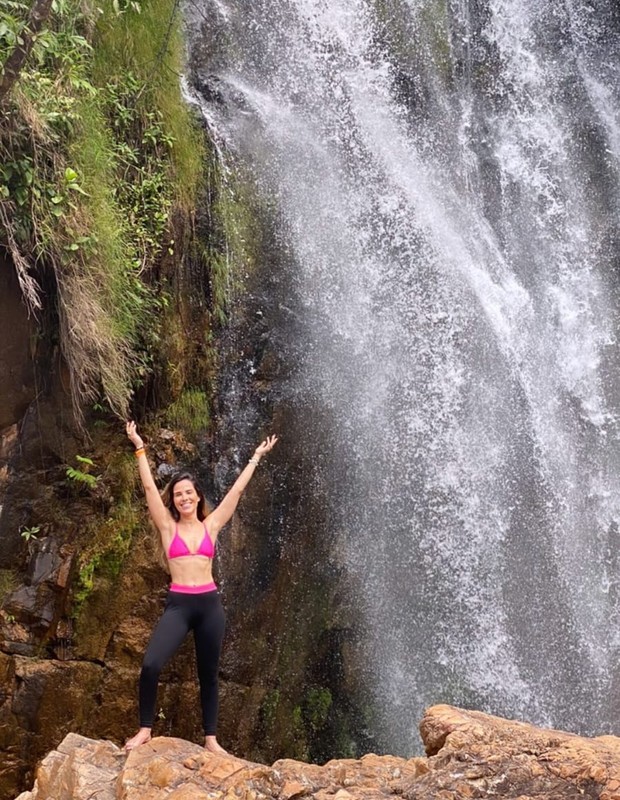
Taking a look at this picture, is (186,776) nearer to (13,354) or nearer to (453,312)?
(13,354)

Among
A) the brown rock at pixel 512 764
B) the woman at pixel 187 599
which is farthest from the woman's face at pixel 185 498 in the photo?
the brown rock at pixel 512 764

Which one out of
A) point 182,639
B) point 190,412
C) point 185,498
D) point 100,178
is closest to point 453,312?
point 190,412

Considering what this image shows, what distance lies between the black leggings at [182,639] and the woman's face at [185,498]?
0.42 m

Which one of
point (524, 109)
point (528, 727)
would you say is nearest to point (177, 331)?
point (528, 727)

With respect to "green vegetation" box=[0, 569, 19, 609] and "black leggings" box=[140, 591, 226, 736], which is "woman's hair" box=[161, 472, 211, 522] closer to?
"black leggings" box=[140, 591, 226, 736]

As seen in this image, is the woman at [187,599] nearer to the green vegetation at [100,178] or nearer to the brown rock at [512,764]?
the brown rock at [512,764]

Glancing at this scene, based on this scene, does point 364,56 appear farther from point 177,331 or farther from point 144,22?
point 177,331

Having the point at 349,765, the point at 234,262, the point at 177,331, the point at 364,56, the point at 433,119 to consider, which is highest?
the point at 364,56

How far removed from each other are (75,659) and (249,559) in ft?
4.91

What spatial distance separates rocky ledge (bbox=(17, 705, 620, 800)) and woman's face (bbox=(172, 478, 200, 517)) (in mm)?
1109

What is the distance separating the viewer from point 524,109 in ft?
31.4

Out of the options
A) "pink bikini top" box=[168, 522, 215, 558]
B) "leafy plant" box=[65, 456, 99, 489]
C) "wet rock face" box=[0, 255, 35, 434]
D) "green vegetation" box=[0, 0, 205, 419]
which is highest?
"green vegetation" box=[0, 0, 205, 419]

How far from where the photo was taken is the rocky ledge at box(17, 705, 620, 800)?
3557 millimetres

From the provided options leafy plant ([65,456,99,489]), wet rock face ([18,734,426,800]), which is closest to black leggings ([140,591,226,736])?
wet rock face ([18,734,426,800])
